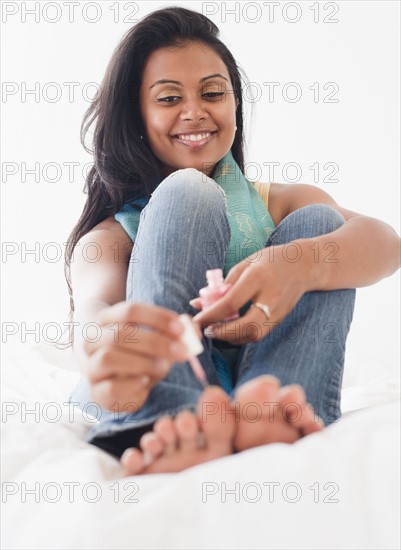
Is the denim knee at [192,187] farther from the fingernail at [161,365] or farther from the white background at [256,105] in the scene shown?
the white background at [256,105]

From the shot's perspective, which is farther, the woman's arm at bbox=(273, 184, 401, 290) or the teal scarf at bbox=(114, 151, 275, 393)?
the teal scarf at bbox=(114, 151, 275, 393)

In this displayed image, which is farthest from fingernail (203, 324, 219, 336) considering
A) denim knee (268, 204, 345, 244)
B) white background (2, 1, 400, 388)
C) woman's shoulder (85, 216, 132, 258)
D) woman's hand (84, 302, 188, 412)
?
white background (2, 1, 400, 388)

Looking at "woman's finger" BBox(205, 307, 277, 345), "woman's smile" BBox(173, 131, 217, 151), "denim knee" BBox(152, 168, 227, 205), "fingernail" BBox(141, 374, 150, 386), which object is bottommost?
"fingernail" BBox(141, 374, 150, 386)

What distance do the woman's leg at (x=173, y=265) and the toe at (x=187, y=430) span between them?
5 centimetres

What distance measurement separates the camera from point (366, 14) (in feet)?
8.95

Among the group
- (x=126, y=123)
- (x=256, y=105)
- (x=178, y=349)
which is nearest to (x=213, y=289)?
(x=178, y=349)

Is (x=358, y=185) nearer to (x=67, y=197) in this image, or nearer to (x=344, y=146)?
(x=344, y=146)

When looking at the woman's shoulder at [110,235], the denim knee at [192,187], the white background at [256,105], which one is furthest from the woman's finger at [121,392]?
the white background at [256,105]

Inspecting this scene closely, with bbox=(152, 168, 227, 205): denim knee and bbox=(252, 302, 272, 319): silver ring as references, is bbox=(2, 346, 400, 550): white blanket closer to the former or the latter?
bbox=(252, 302, 272, 319): silver ring

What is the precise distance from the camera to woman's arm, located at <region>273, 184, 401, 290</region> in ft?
3.48

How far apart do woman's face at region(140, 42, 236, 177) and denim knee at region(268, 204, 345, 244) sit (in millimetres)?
365

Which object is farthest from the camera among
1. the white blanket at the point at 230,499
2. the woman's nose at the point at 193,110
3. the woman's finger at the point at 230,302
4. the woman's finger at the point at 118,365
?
the woman's nose at the point at 193,110

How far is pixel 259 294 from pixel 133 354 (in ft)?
0.72

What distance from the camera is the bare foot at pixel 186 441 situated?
0.81 metres
